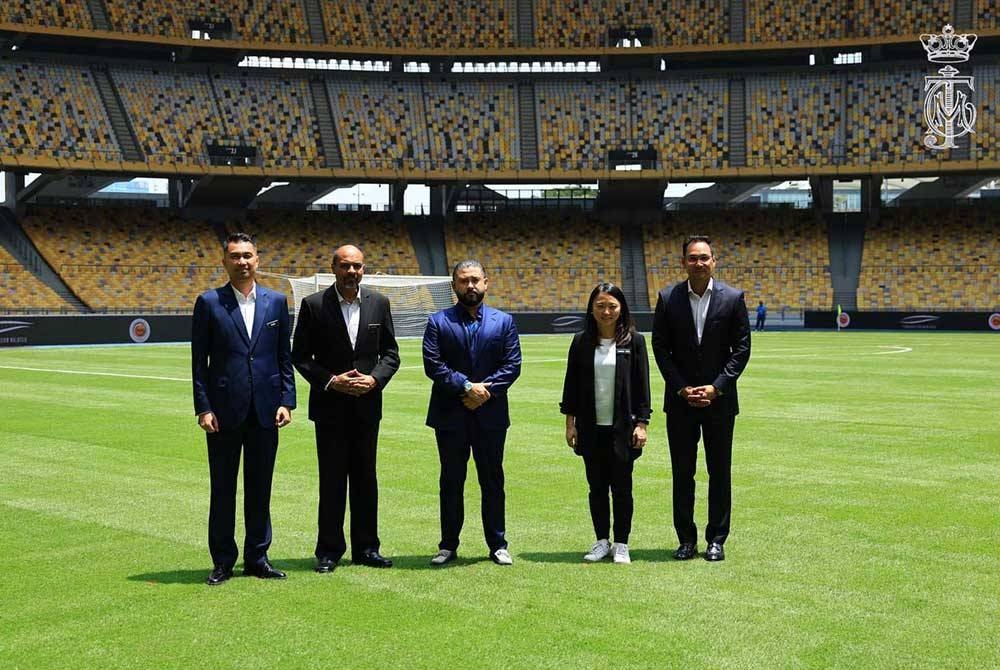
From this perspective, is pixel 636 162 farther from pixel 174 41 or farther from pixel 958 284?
pixel 174 41

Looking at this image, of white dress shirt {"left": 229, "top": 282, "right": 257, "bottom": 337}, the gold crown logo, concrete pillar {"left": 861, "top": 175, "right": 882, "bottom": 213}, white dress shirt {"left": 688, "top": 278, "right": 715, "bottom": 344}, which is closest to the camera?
white dress shirt {"left": 229, "top": 282, "right": 257, "bottom": 337}

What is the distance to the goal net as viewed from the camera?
165ft

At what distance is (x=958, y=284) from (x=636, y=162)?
18.4 meters

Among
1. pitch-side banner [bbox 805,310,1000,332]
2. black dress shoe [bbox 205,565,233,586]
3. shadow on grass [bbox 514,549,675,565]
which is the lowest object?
pitch-side banner [bbox 805,310,1000,332]

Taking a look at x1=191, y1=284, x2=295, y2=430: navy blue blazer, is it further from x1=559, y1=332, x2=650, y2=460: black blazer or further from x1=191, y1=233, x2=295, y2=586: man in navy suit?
x1=559, y1=332, x2=650, y2=460: black blazer

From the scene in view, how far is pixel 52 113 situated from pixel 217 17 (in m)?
10.5

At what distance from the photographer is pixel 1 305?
4953 cm

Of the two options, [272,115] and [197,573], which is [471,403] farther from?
[272,115]

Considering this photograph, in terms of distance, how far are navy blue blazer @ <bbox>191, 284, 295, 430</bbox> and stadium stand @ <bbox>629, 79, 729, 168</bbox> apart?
56530 millimetres

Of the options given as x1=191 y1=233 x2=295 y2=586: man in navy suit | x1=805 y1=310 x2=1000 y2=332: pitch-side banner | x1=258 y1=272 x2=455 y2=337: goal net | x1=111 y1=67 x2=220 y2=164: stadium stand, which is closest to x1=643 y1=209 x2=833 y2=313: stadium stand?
x1=805 y1=310 x2=1000 y2=332: pitch-side banner

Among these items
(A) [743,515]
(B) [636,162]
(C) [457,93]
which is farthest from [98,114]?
(A) [743,515]

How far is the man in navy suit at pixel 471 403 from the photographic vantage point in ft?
26.4

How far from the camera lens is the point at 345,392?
7895mm
